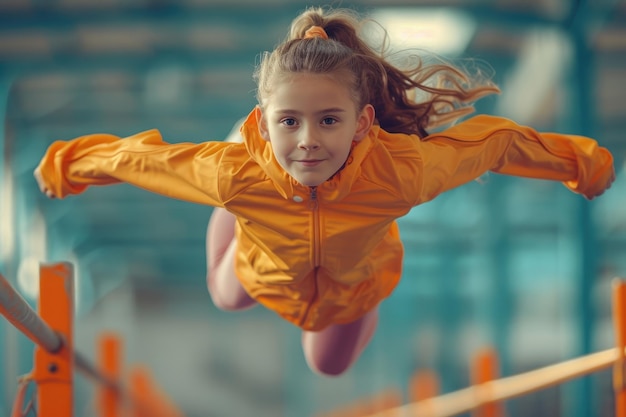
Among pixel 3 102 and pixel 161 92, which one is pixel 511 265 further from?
pixel 3 102

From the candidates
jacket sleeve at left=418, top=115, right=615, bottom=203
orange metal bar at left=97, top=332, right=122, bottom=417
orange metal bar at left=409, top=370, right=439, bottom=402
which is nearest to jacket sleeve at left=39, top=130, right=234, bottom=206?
jacket sleeve at left=418, top=115, right=615, bottom=203

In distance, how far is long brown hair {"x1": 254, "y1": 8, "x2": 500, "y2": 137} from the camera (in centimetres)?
191

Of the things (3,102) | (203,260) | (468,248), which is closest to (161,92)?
(3,102)

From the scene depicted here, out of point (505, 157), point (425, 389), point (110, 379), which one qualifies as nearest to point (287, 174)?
point (505, 157)

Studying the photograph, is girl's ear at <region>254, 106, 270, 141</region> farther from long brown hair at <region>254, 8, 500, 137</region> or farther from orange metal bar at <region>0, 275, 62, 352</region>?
orange metal bar at <region>0, 275, 62, 352</region>

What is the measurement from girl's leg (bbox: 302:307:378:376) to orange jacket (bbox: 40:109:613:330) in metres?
0.37

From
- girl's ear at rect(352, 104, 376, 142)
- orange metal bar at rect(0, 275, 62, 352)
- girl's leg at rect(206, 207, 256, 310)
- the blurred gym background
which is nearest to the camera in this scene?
orange metal bar at rect(0, 275, 62, 352)

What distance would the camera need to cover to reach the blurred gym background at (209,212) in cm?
609

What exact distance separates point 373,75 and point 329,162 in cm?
33

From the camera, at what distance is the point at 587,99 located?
5781 millimetres

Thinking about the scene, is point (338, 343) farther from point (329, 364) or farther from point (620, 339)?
point (620, 339)

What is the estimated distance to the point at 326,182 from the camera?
6.56ft

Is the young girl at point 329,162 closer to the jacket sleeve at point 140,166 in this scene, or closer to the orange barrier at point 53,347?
the jacket sleeve at point 140,166

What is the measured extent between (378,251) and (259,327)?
1454cm
